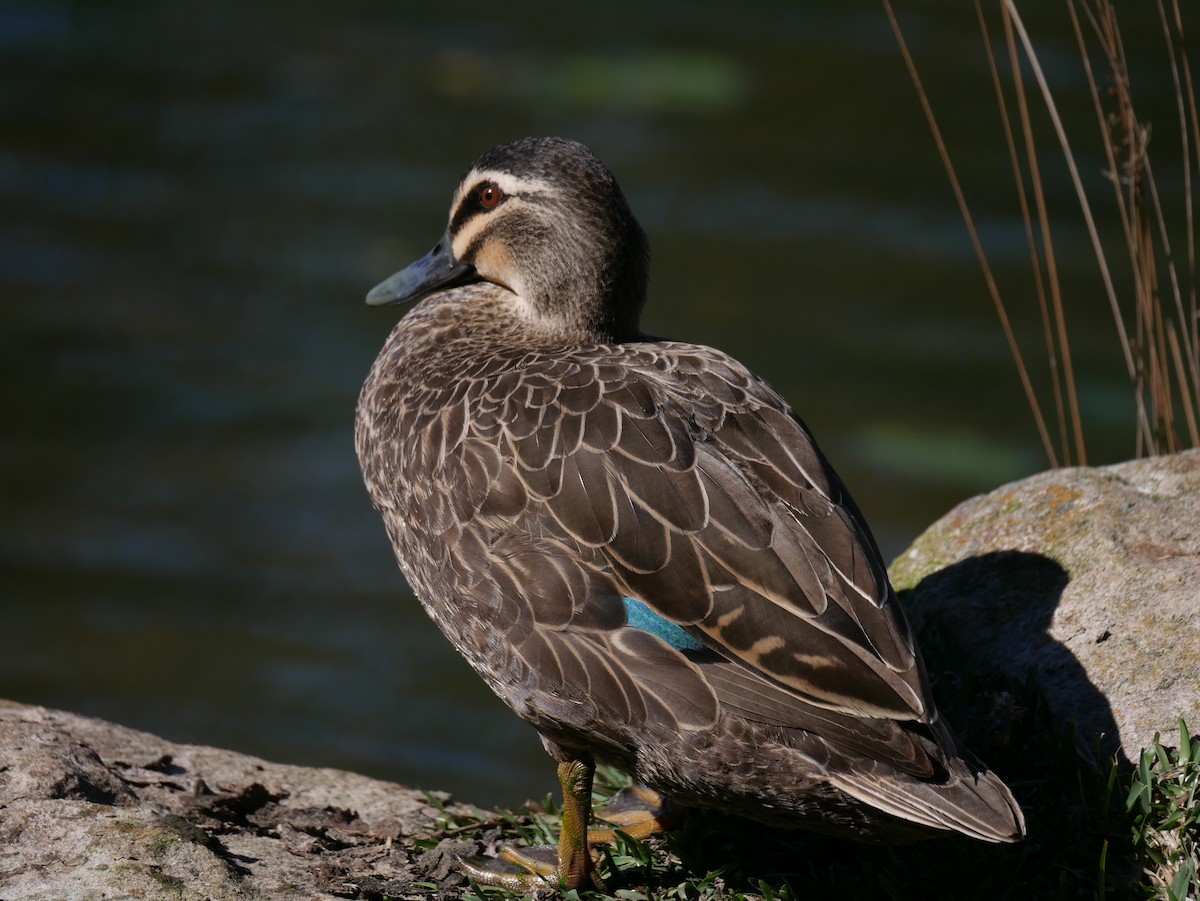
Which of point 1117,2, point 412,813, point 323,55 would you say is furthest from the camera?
point 323,55

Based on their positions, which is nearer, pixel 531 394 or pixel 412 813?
pixel 531 394

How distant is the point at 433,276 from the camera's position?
15.1 feet

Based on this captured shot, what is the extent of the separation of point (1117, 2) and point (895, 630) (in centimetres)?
991

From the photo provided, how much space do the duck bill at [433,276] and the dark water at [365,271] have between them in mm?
2989

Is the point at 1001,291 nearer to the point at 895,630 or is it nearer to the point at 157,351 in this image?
the point at 157,351

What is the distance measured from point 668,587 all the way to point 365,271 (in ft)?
24.0

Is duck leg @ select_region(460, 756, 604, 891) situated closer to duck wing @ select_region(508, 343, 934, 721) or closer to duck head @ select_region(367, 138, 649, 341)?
duck wing @ select_region(508, 343, 934, 721)

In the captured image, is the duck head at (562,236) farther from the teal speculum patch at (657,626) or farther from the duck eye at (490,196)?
the teal speculum patch at (657,626)

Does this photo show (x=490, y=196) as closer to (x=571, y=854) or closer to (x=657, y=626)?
(x=657, y=626)

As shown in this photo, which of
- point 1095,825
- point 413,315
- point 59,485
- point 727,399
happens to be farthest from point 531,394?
point 59,485

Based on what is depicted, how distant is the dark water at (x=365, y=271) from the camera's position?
306 inches

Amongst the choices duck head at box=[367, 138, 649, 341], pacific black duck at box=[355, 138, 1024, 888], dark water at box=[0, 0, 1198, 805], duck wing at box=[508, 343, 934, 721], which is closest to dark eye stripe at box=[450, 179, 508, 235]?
duck head at box=[367, 138, 649, 341]

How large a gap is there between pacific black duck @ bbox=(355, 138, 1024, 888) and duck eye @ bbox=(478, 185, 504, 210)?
1.93ft

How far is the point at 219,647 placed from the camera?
784 cm
